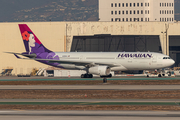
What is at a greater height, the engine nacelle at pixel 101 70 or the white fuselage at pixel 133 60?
the white fuselage at pixel 133 60

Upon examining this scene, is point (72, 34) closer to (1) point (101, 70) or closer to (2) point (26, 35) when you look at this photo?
(2) point (26, 35)

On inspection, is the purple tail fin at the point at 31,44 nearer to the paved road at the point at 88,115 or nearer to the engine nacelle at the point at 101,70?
→ the engine nacelle at the point at 101,70

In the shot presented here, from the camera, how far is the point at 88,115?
2195cm

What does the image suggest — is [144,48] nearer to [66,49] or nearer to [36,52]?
[66,49]

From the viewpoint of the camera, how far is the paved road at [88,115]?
20.9 metres

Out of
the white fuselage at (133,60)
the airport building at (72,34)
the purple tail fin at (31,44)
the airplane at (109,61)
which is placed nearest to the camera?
the airplane at (109,61)

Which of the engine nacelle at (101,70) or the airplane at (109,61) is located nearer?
the engine nacelle at (101,70)

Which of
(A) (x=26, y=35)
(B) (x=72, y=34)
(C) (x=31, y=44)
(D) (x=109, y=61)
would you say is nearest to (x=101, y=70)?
(D) (x=109, y=61)

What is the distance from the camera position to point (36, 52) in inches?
2589

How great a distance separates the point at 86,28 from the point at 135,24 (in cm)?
1399

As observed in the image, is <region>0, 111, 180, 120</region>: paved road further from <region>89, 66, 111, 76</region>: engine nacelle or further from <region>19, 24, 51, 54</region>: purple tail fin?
<region>19, 24, 51, 54</region>: purple tail fin

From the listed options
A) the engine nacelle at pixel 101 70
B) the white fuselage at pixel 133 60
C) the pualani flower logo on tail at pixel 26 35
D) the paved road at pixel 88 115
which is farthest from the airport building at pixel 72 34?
the paved road at pixel 88 115

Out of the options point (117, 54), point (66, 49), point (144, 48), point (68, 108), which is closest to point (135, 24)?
point (144, 48)

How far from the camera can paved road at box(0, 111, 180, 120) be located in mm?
20906
